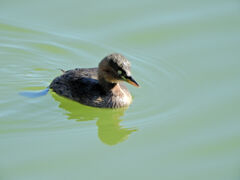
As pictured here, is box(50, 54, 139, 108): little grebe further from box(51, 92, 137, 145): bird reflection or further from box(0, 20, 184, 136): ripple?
box(0, 20, 184, 136): ripple

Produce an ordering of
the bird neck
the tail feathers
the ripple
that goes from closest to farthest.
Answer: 1. the ripple
2. the bird neck
3. the tail feathers

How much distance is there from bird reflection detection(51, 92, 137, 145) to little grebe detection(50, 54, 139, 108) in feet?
Result: 0.40

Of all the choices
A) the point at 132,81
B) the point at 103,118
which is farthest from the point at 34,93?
the point at 132,81

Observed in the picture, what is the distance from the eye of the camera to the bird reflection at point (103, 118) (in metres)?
8.98

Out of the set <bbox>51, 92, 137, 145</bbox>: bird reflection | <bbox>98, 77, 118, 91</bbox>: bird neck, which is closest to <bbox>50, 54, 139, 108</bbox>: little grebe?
<bbox>98, 77, 118, 91</bbox>: bird neck

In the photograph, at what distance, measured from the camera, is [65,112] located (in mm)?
9828

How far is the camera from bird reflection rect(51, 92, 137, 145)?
8984 mm

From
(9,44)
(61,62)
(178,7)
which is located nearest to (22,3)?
(9,44)

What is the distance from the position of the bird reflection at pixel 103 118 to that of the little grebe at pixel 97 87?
121mm

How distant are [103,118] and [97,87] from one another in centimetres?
81

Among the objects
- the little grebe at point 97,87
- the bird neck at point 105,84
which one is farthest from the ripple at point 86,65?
the bird neck at point 105,84

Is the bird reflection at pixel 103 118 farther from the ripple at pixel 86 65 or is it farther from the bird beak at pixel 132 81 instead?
the bird beak at pixel 132 81

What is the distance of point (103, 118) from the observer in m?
9.72

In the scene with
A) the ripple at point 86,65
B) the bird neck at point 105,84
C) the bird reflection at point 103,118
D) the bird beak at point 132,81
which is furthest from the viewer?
the bird neck at point 105,84
